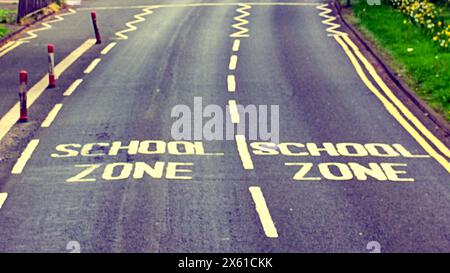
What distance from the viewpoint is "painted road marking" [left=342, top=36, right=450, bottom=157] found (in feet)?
58.2

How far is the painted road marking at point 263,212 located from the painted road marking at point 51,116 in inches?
253

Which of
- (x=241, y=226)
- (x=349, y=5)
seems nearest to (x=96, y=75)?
(x=241, y=226)

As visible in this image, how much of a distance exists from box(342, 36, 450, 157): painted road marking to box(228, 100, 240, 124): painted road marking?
3.79 meters

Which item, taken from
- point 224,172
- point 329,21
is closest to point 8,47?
point 329,21

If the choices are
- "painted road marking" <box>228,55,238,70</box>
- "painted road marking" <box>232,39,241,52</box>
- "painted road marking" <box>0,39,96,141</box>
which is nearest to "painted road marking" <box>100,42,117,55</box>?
Answer: "painted road marking" <box>0,39,96,141</box>

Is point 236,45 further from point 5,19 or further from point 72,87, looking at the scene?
point 5,19

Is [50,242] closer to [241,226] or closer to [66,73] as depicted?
[241,226]

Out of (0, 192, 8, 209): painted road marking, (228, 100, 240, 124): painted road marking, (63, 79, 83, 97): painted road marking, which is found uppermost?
(0, 192, 8, 209): painted road marking

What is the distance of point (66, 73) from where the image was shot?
2523 cm

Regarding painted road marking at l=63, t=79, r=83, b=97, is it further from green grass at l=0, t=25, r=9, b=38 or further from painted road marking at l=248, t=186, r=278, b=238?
painted road marking at l=248, t=186, r=278, b=238

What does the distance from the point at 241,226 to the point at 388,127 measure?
7.29m

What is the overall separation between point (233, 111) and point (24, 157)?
215 inches

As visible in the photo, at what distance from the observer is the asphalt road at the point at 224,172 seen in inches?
485

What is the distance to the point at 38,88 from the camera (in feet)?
75.8
